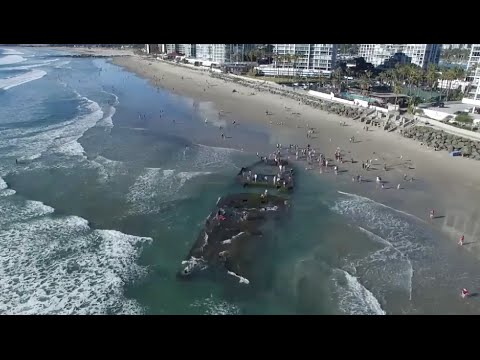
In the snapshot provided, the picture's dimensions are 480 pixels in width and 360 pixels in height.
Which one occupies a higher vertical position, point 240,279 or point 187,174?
point 187,174

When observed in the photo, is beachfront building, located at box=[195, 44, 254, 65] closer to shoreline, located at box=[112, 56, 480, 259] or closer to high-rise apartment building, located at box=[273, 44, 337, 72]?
high-rise apartment building, located at box=[273, 44, 337, 72]

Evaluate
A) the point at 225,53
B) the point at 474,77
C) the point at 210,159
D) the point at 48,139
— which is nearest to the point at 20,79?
the point at 48,139

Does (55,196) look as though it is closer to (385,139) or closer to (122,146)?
(122,146)

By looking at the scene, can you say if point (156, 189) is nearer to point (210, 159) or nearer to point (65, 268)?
point (210, 159)

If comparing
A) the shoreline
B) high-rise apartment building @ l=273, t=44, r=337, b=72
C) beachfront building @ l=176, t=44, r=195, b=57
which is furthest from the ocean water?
beachfront building @ l=176, t=44, r=195, b=57

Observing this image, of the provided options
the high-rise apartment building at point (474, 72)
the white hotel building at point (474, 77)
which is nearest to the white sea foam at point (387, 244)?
the white hotel building at point (474, 77)

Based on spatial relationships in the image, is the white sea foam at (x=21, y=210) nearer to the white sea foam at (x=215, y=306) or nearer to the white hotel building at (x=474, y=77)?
the white sea foam at (x=215, y=306)

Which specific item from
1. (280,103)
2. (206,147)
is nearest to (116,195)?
(206,147)
